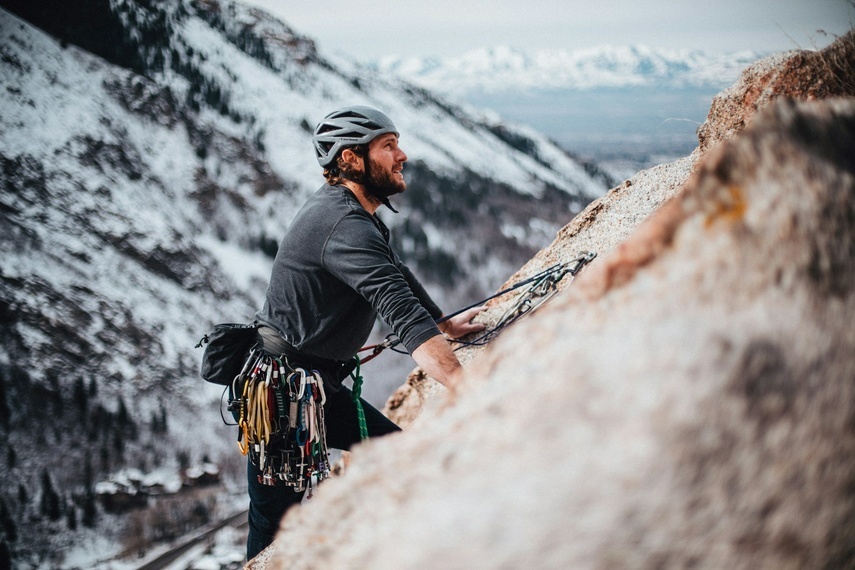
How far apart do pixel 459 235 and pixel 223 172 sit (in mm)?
47014

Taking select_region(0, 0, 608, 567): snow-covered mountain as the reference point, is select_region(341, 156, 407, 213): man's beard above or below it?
below

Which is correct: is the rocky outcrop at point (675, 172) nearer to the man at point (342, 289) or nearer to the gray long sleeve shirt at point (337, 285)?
the man at point (342, 289)

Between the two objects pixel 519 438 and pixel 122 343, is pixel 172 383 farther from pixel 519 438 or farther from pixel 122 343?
pixel 519 438

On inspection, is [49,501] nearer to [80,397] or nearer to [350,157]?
[80,397]

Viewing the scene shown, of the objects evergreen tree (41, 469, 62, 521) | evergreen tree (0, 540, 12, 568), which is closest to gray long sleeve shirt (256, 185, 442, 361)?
evergreen tree (0, 540, 12, 568)

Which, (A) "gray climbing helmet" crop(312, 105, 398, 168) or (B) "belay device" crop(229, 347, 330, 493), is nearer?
(B) "belay device" crop(229, 347, 330, 493)

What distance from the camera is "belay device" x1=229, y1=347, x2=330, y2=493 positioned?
318 cm

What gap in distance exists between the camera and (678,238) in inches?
50.1

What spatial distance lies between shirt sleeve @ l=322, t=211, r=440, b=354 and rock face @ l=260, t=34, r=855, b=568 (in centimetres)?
142

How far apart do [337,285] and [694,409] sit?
2201 mm

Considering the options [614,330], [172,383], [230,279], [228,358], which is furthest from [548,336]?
[230,279]

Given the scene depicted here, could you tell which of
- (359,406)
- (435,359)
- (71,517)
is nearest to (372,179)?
(435,359)

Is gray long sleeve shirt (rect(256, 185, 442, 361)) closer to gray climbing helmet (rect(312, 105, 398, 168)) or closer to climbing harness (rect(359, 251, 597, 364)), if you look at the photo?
gray climbing helmet (rect(312, 105, 398, 168))

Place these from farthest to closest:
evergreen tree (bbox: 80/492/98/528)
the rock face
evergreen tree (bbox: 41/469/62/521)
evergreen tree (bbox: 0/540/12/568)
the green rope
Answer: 1. evergreen tree (bbox: 80/492/98/528)
2. evergreen tree (bbox: 41/469/62/521)
3. evergreen tree (bbox: 0/540/12/568)
4. the green rope
5. the rock face
